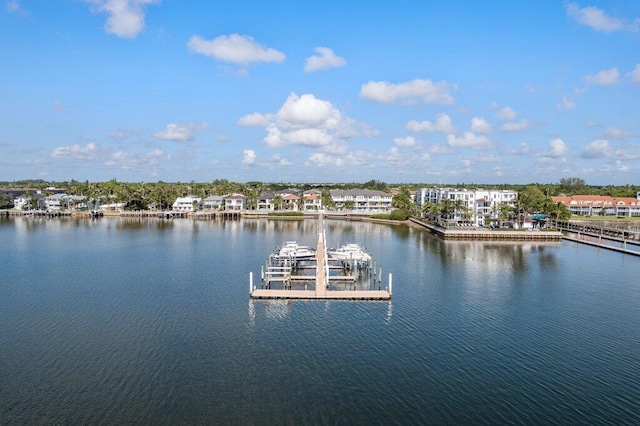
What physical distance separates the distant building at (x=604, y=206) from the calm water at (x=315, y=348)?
261 feet

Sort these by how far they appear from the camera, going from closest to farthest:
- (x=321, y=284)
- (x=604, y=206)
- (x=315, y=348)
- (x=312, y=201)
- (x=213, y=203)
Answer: (x=315, y=348), (x=321, y=284), (x=604, y=206), (x=213, y=203), (x=312, y=201)

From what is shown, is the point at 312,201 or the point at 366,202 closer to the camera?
the point at 366,202

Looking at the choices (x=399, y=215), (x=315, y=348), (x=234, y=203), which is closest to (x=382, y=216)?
(x=399, y=215)

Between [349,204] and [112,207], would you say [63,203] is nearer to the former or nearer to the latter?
[112,207]

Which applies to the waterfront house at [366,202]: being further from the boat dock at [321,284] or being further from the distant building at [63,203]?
the boat dock at [321,284]

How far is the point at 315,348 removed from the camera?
80.0 feet

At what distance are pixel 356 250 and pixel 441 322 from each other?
60.7 ft

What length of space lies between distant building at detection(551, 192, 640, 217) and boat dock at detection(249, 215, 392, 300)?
90.0m

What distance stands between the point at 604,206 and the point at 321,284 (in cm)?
10786

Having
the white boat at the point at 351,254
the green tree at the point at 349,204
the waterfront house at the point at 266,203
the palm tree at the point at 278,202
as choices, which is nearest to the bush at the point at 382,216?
the green tree at the point at 349,204

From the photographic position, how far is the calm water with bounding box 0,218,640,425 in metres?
18.5

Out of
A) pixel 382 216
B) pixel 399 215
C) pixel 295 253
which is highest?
pixel 399 215

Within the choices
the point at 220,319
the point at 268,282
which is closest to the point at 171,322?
the point at 220,319

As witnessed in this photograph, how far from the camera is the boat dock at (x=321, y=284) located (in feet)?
109
